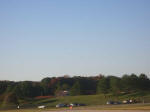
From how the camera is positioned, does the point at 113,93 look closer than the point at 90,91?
Yes

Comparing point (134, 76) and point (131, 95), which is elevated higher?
point (134, 76)

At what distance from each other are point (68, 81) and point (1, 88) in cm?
5257

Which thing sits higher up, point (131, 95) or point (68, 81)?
point (68, 81)

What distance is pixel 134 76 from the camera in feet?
429

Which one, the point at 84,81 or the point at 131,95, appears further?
the point at 84,81

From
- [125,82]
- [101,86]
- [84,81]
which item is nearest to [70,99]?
[101,86]

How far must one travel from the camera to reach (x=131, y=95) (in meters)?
123

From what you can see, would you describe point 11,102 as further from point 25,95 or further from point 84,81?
point 84,81

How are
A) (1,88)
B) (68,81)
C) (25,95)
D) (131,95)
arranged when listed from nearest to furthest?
1. (131,95)
2. (25,95)
3. (1,88)
4. (68,81)

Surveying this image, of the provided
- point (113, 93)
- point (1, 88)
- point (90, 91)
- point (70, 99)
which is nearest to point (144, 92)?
point (113, 93)

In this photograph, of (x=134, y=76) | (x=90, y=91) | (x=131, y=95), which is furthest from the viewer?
(x=90, y=91)

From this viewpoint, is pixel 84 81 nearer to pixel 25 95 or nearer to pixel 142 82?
pixel 25 95

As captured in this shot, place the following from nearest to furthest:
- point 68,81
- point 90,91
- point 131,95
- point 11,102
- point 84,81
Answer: point 11,102 → point 131,95 → point 90,91 → point 84,81 → point 68,81

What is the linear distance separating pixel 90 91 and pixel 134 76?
148ft
